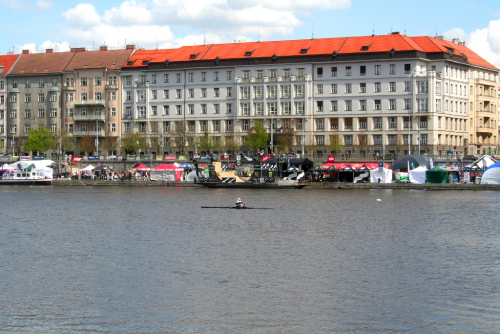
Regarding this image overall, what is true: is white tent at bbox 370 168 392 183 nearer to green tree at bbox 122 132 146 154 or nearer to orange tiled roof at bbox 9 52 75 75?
green tree at bbox 122 132 146 154

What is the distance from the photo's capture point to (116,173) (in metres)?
109

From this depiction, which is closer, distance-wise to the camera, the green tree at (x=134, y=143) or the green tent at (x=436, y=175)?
the green tent at (x=436, y=175)

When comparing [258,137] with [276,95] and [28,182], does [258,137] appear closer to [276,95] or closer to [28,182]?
[276,95]

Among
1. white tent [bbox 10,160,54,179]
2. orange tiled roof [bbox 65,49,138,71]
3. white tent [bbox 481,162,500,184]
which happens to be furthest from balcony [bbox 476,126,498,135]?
white tent [bbox 10,160,54,179]

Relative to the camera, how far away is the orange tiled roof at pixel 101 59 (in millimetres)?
133750

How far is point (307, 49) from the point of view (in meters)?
123

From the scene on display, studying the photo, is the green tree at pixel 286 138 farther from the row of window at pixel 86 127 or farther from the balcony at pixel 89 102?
the balcony at pixel 89 102

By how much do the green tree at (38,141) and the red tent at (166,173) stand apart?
33014 mm

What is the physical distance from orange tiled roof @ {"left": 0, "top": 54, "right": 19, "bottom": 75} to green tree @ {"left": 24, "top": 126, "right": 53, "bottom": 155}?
16581 mm

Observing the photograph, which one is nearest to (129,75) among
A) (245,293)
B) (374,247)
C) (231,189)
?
(231,189)

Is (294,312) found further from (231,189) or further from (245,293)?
(231,189)

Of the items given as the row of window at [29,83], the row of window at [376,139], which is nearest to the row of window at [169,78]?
the row of window at [29,83]

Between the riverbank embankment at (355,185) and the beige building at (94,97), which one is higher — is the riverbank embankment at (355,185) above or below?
below

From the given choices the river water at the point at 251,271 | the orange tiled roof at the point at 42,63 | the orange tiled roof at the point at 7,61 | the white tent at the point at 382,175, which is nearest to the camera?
the river water at the point at 251,271
